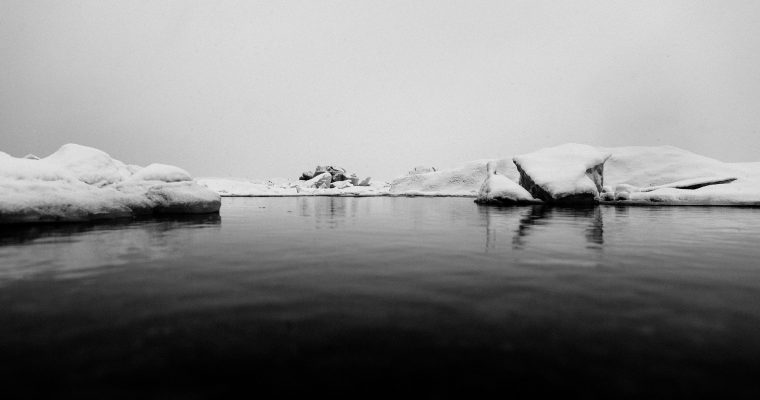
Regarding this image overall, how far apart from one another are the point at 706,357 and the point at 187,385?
252cm

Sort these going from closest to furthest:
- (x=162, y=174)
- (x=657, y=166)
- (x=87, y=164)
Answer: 1. (x=162, y=174)
2. (x=87, y=164)
3. (x=657, y=166)

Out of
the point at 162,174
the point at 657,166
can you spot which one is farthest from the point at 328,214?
the point at 657,166

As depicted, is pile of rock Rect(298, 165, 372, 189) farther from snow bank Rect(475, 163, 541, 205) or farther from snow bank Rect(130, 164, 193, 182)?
snow bank Rect(130, 164, 193, 182)

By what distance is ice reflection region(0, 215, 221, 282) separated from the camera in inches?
146

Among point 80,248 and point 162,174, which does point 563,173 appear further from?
point 80,248

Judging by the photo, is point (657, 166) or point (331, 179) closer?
point (657, 166)

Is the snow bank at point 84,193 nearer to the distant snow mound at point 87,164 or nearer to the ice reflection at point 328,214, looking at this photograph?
the distant snow mound at point 87,164

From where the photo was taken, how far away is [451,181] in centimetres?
5403

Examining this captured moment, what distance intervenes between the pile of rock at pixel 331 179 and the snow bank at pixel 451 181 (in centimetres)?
1301

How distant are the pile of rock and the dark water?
63.6 metres

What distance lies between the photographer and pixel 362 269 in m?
3.79

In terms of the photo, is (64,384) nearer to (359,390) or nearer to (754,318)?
(359,390)

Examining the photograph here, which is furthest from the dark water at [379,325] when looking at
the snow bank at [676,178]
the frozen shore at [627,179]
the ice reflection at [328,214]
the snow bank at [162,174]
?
the snow bank at [676,178]

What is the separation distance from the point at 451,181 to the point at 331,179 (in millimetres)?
29254
